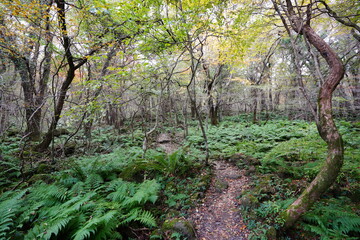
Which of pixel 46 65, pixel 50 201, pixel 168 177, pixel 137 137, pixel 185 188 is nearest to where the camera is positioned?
pixel 50 201

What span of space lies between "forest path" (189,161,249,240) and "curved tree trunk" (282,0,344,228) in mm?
880

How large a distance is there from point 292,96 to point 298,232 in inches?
602

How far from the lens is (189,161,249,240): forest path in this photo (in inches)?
110

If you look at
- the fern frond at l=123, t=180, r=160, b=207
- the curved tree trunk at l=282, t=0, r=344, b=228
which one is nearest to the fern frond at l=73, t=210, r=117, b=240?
the fern frond at l=123, t=180, r=160, b=207

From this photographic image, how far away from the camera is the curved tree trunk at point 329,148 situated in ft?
7.39

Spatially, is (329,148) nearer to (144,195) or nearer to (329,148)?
(329,148)

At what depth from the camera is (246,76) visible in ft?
52.1

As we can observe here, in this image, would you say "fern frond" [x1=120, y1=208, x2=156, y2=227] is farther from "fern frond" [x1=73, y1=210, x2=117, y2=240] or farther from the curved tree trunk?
the curved tree trunk

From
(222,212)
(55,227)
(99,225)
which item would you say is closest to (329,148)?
(222,212)

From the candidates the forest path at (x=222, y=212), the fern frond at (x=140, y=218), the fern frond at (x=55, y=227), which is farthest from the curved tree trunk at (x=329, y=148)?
the fern frond at (x=55, y=227)

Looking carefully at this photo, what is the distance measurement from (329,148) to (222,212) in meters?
2.26

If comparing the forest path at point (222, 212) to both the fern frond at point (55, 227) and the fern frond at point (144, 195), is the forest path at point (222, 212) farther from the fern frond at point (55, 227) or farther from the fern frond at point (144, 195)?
the fern frond at point (55, 227)

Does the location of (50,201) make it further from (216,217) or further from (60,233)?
(216,217)

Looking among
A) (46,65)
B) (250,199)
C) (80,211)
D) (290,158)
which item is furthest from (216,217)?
(46,65)
